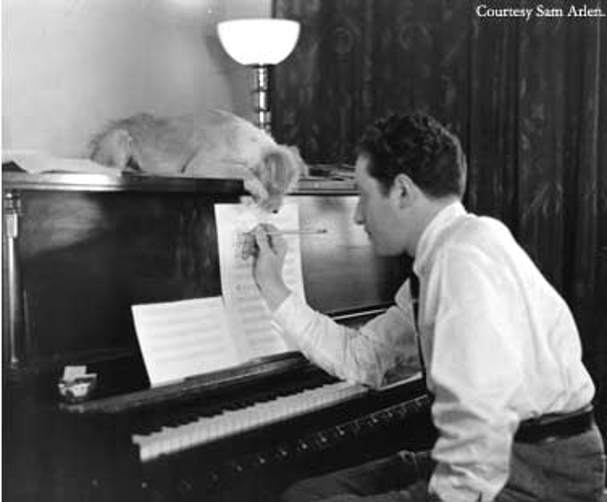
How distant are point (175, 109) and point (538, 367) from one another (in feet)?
6.20

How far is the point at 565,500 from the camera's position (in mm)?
1687

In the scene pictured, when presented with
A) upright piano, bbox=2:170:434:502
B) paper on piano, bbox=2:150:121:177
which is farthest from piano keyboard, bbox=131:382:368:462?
paper on piano, bbox=2:150:121:177

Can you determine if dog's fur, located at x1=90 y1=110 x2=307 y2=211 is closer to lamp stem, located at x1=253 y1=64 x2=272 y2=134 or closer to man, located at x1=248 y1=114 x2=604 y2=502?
man, located at x1=248 y1=114 x2=604 y2=502

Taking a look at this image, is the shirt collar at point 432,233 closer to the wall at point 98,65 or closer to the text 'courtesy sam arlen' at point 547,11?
the wall at point 98,65

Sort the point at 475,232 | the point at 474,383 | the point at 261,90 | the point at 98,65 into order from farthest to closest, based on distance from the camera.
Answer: the point at 261,90
the point at 98,65
the point at 475,232
the point at 474,383

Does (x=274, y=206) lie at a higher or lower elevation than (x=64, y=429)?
higher

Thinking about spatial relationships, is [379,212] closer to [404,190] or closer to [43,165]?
[404,190]

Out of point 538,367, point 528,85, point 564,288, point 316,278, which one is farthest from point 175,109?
point 538,367

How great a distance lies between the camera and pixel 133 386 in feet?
5.73

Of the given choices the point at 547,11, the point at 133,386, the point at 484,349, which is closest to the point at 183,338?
the point at 133,386

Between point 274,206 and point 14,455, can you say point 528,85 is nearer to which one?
point 274,206

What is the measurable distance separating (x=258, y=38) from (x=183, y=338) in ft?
4.67

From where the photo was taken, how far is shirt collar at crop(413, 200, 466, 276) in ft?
5.67

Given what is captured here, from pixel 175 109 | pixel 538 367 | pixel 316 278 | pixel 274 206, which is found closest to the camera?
pixel 538 367
